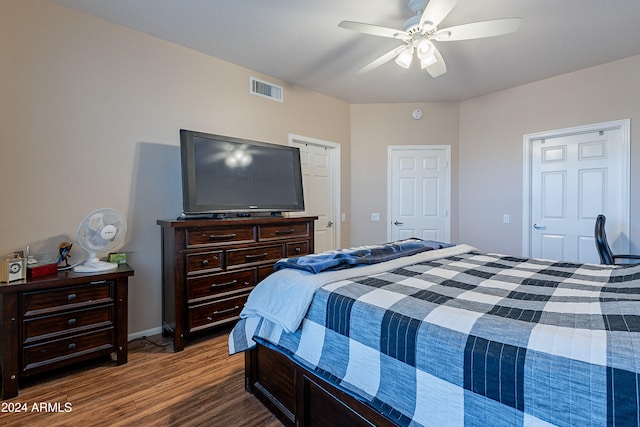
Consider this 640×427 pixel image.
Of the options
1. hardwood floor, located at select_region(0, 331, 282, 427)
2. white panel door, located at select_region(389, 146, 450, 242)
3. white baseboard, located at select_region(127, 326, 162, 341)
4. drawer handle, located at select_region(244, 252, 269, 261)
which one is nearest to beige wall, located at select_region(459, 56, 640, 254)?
white panel door, located at select_region(389, 146, 450, 242)

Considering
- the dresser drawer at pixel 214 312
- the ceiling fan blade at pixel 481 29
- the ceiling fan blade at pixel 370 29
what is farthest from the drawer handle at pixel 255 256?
the ceiling fan blade at pixel 481 29

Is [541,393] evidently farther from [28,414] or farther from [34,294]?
[34,294]

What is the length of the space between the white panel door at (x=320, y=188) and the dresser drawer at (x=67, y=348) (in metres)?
2.50

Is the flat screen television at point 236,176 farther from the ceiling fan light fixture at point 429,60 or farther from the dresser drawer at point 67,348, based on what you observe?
the ceiling fan light fixture at point 429,60

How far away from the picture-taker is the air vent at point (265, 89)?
352 cm

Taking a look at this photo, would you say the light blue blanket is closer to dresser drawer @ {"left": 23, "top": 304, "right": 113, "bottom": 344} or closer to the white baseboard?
dresser drawer @ {"left": 23, "top": 304, "right": 113, "bottom": 344}

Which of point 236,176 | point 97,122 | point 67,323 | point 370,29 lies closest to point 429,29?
point 370,29

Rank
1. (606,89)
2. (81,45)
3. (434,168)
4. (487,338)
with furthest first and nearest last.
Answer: (434,168) → (606,89) → (81,45) → (487,338)

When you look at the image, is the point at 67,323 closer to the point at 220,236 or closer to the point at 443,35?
the point at 220,236

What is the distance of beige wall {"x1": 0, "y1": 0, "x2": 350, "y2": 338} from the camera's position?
221cm

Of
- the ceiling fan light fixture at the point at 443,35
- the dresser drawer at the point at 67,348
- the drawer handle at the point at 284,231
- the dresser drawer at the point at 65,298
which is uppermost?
the ceiling fan light fixture at the point at 443,35

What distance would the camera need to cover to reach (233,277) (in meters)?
2.73

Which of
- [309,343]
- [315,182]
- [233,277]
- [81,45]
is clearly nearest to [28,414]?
[233,277]

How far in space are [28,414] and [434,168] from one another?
4.73m
